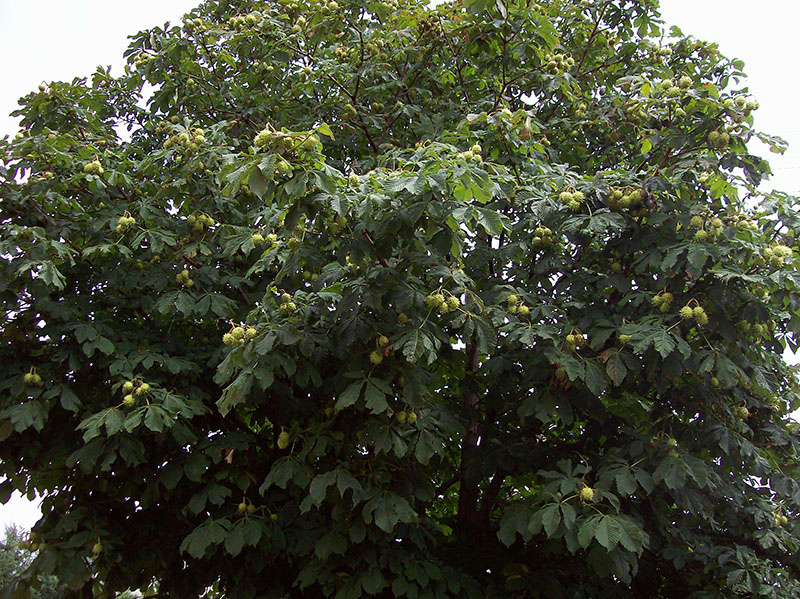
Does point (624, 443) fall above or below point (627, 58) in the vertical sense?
below

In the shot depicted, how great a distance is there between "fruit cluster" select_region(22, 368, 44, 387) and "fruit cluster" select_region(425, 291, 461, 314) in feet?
6.90

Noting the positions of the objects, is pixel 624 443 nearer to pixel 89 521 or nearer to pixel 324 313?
pixel 324 313

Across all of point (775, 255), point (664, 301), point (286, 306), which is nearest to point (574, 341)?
point (664, 301)

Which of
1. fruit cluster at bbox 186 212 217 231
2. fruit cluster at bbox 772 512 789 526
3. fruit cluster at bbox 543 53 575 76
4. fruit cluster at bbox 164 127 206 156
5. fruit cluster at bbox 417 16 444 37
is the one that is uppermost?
fruit cluster at bbox 417 16 444 37

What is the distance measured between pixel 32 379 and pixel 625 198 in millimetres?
3218

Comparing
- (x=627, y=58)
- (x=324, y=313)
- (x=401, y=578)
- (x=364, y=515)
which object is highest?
(x=627, y=58)

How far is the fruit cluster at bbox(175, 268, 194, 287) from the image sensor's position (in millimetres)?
4039

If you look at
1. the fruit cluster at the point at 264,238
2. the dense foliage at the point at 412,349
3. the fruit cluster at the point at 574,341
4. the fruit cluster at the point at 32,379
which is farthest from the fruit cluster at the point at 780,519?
the fruit cluster at the point at 32,379

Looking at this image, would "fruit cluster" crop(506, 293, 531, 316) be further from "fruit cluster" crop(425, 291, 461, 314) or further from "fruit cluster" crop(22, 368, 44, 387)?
"fruit cluster" crop(22, 368, 44, 387)

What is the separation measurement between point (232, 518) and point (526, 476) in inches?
74.1

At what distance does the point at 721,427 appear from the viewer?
11.8 ft

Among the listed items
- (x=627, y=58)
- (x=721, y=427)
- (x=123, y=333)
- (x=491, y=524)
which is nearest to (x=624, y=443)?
(x=721, y=427)

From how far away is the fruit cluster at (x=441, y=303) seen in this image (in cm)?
317

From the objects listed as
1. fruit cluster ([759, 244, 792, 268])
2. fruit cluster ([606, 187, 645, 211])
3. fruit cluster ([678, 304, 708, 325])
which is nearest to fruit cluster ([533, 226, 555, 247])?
fruit cluster ([606, 187, 645, 211])
